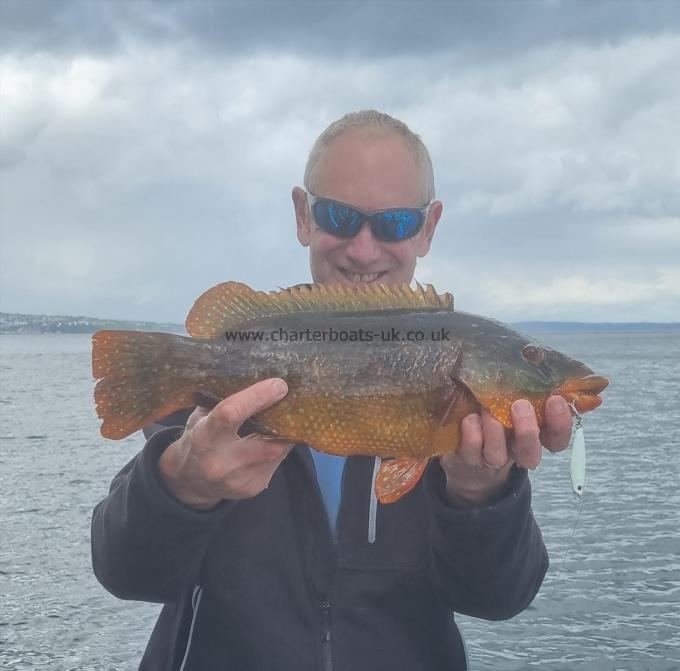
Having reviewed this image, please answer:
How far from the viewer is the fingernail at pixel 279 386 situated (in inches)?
138

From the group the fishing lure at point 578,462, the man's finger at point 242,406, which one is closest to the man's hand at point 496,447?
the fishing lure at point 578,462

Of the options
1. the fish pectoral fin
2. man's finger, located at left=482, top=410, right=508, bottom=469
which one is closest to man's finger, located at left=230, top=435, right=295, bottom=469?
the fish pectoral fin

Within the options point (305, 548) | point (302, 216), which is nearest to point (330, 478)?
point (305, 548)

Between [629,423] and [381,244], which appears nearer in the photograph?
[381,244]

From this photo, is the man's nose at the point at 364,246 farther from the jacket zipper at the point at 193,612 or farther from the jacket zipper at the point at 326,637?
the jacket zipper at the point at 193,612

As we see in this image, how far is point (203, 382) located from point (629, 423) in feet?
82.0

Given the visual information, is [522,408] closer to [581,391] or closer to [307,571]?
[581,391]

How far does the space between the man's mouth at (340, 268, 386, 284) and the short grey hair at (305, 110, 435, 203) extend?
25.0 inches

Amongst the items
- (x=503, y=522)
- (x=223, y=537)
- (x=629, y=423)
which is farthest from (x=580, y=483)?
(x=629, y=423)

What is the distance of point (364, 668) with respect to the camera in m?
3.69

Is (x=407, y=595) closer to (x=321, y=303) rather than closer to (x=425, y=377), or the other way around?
(x=425, y=377)

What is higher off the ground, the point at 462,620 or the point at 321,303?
the point at 321,303

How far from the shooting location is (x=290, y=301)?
398cm

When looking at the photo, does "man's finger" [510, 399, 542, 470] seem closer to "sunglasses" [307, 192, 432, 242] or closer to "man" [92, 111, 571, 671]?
"man" [92, 111, 571, 671]
